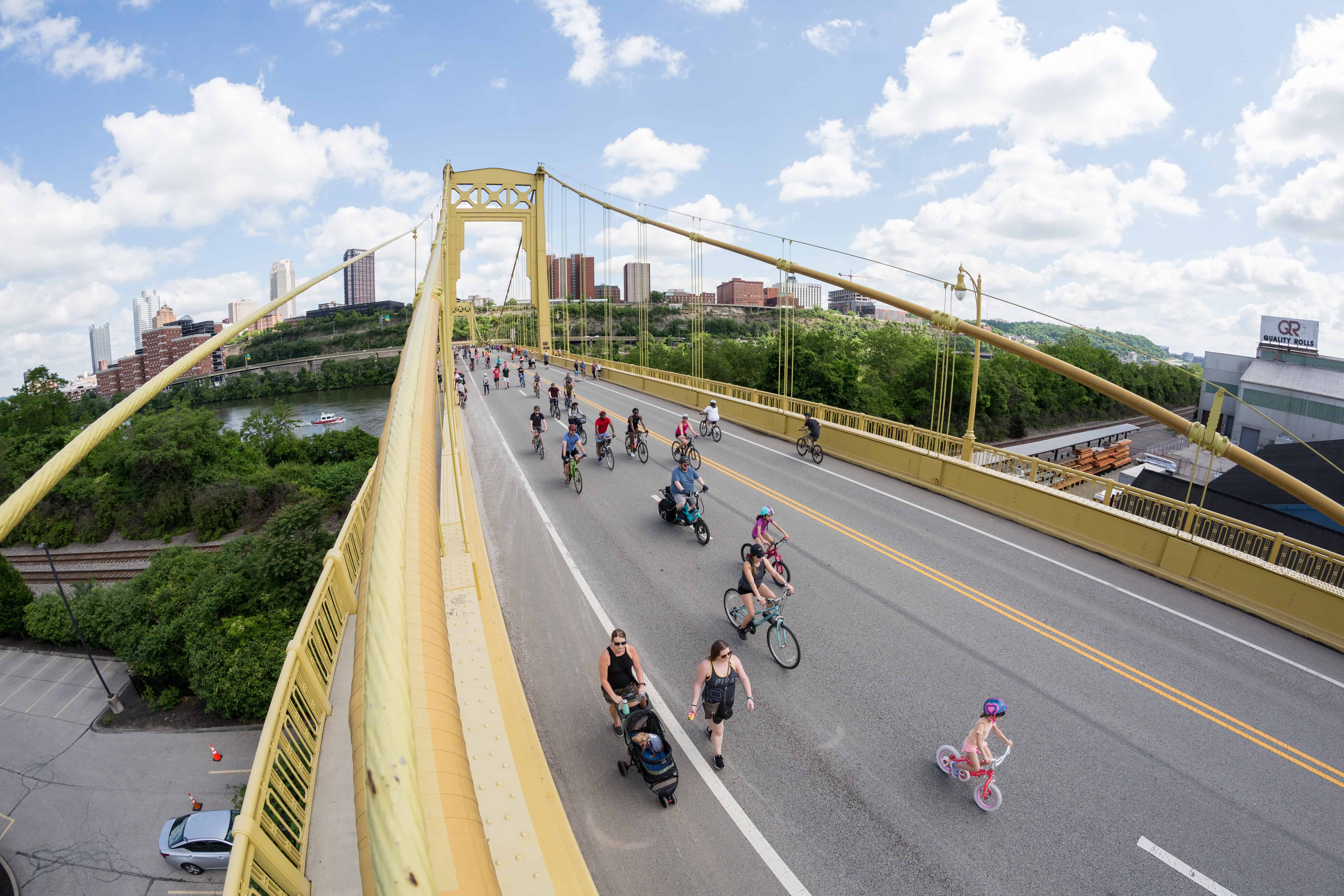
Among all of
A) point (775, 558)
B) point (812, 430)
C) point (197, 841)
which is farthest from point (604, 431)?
point (197, 841)

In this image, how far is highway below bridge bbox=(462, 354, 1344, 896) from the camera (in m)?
5.64

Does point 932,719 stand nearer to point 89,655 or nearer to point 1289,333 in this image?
point 89,655

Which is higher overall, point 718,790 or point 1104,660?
point 1104,660

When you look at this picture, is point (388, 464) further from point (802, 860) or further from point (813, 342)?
point (813, 342)

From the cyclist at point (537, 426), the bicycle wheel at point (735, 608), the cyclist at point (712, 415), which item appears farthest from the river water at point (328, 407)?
the bicycle wheel at point (735, 608)

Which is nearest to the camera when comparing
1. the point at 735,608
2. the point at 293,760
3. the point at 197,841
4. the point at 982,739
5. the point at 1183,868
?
the point at 293,760

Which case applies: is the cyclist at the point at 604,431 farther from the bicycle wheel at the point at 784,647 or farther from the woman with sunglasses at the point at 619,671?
the woman with sunglasses at the point at 619,671

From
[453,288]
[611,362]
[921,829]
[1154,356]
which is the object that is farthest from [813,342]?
[921,829]

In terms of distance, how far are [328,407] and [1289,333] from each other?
5186 inches

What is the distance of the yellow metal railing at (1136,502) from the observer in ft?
33.9

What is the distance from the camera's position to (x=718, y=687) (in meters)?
6.47

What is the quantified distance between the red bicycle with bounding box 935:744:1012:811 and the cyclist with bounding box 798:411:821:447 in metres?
A: 12.2

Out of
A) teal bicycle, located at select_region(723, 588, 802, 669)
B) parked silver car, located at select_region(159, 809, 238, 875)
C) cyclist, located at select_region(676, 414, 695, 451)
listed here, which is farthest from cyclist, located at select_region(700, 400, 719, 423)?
parked silver car, located at select_region(159, 809, 238, 875)

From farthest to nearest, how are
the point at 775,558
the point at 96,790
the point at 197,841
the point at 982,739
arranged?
the point at 96,790, the point at 197,841, the point at 775,558, the point at 982,739
